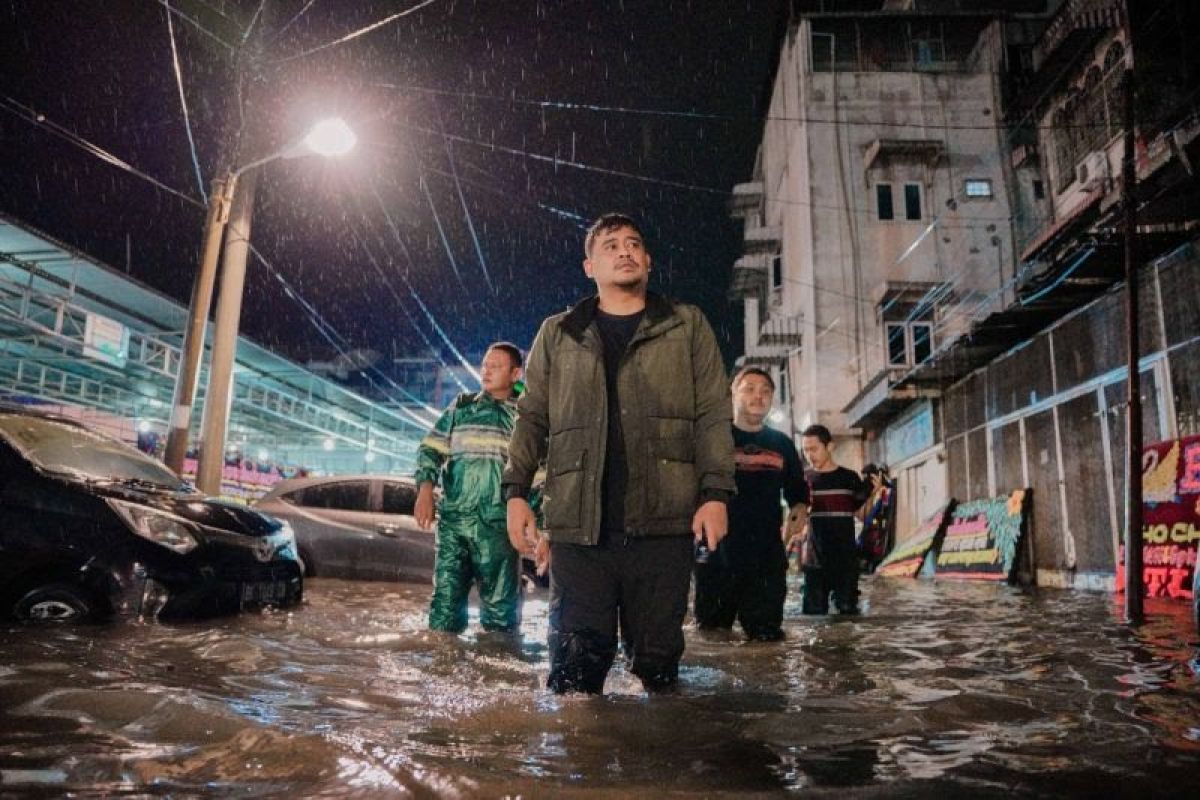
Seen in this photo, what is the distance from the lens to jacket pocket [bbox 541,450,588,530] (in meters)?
2.80

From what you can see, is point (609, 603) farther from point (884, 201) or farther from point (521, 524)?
point (884, 201)

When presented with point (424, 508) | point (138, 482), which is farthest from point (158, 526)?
point (424, 508)

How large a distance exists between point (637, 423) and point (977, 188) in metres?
26.7

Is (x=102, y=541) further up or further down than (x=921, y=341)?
further down

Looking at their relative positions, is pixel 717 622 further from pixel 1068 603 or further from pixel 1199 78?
pixel 1199 78

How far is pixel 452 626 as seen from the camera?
4.73 m

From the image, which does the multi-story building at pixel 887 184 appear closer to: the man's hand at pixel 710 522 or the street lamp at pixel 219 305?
the street lamp at pixel 219 305

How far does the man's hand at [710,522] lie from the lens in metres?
2.79

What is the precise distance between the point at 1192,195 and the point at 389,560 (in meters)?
10.1

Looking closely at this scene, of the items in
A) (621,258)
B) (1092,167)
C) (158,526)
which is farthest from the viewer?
(1092,167)

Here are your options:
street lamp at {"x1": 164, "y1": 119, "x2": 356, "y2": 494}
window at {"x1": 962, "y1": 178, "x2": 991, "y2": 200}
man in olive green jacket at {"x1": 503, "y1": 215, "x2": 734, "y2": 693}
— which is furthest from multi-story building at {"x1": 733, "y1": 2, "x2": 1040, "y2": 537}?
man in olive green jacket at {"x1": 503, "y1": 215, "x2": 734, "y2": 693}

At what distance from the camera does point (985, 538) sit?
45.2ft

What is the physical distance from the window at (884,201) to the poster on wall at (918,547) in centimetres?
1290

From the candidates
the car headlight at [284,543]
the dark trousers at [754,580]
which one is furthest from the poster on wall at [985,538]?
the car headlight at [284,543]
